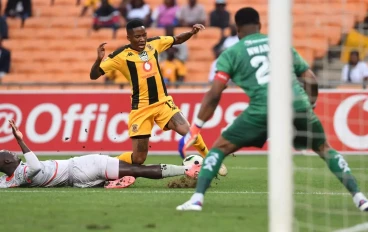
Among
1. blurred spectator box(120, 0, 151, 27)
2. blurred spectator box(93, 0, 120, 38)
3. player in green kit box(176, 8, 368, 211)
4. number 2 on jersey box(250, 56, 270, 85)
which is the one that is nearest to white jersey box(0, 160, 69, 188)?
player in green kit box(176, 8, 368, 211)

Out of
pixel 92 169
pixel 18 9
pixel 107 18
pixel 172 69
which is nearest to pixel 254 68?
pixel 92 169

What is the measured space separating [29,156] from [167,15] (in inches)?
495

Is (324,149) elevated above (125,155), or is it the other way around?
(324,149)

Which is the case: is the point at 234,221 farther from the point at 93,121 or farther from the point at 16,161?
the point at 93,121

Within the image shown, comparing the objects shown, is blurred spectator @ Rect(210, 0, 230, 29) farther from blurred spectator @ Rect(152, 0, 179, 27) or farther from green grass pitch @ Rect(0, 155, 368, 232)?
green grass pitch @ Rect(0, 155, 368, 232)

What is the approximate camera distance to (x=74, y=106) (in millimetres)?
19594

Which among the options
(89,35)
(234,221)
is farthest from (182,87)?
(234,221)

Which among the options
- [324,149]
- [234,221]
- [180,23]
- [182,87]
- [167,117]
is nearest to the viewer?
[234,221]

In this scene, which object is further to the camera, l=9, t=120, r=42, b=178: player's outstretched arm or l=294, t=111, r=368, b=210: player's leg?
l=9, t=120, r=42, b=178: player's outstretched arm

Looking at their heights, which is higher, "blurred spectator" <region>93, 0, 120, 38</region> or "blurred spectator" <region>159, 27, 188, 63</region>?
"blurred spectator" <region>93, 0, 120, 38</region>

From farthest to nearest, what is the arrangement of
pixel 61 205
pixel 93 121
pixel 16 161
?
1. pixel 93 121
2. pixel 16 161
3. pixel 61 205

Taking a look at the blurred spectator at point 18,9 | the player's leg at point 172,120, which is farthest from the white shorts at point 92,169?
the blurred spectator at point 18,9

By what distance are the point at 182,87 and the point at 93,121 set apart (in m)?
2.45

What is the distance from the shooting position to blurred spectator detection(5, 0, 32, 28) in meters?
25.8
